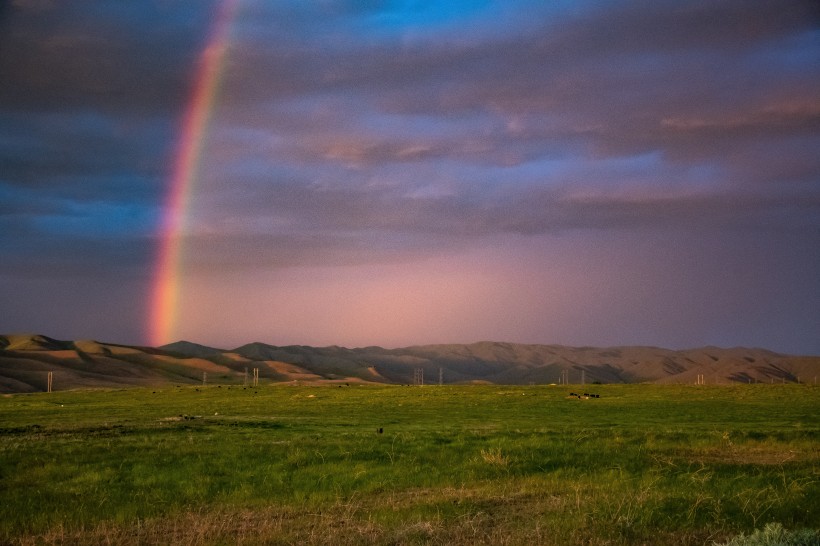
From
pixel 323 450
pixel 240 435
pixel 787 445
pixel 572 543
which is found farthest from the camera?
pixel 240 435

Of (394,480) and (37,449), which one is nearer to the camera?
(394,480)

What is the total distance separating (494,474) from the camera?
20.8 meters

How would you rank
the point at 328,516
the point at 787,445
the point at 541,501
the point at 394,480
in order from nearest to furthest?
the point at 328,516
the point at 541,501
the point at 394,480
the point at 787,445

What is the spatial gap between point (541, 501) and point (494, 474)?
4.44 m

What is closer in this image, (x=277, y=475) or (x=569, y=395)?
(x=277, y=475)

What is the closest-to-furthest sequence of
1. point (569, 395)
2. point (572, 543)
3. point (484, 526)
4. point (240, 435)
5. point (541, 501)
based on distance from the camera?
point (572, 543) → point (484, 526) → point (541, 501) → point (240, 435) → point (569, 395)

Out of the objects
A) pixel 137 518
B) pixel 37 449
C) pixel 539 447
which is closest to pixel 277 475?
pixel 137 518

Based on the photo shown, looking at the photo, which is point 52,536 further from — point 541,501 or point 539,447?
point 539,447

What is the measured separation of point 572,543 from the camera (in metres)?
12.3

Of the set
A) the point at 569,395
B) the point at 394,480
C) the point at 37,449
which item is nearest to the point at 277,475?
the point at 394,480

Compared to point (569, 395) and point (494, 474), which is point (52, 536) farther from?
point (569, 395)

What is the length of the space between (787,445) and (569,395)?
5746 cm

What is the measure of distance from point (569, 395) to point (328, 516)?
72.4m

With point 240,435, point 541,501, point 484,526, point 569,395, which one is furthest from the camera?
point 569,395
